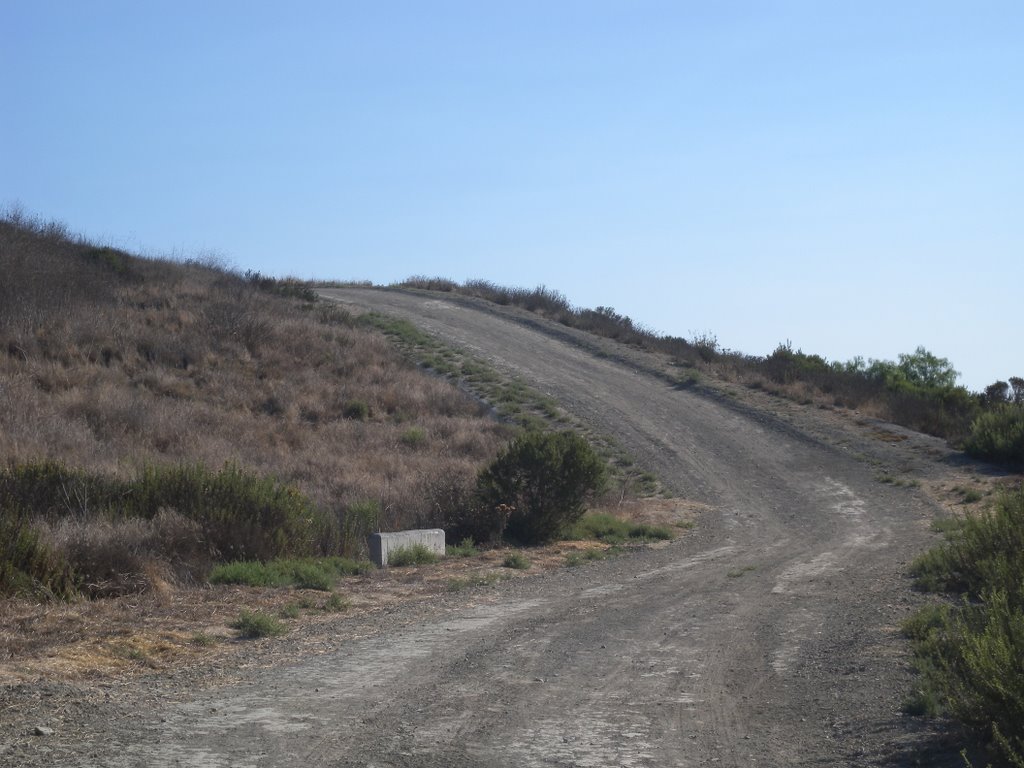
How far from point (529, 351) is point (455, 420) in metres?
10.4

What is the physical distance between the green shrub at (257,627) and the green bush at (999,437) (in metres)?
20.1

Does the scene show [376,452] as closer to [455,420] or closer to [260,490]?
[455,420]

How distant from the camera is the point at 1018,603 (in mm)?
6926

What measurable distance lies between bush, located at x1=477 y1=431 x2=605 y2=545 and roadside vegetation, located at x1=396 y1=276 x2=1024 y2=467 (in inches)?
487

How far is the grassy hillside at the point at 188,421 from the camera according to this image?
41.8 ft

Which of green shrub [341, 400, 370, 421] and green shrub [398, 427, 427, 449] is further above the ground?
green shrub [341, 400, 370, 421]

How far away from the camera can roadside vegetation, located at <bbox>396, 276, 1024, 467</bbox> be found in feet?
83.0

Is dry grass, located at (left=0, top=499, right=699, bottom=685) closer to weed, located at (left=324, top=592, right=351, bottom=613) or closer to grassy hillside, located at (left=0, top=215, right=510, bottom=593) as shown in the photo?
weed, located at (left=324, top=592, right=351, bottom=613)

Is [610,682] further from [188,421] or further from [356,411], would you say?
[356,411]

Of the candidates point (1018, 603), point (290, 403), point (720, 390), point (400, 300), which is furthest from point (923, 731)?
point (400, 300)

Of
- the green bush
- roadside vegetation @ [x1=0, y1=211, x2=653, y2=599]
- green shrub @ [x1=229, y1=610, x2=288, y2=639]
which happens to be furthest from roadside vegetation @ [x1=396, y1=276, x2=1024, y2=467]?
green shrub @ [x1=229, y1=610, x2=288, y2=639]

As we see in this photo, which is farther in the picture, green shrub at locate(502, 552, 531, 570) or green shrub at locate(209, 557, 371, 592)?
green shrub at locate(502, 552, 531, 570)

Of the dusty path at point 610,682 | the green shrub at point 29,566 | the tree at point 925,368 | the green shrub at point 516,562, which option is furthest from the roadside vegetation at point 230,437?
the tree at point 925,368

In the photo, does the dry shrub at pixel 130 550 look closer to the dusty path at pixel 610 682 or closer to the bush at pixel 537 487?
the dusty path at pixel 610 682
